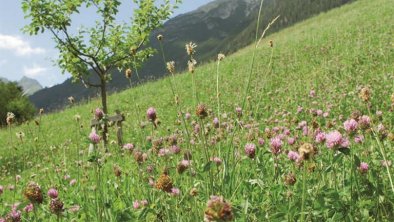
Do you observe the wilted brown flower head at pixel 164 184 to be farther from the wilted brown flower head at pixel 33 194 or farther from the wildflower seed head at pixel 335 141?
the wildflower seed head at pixel 335 141

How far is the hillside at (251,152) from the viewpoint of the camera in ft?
9.58

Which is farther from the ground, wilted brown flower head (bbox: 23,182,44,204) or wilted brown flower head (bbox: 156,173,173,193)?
wilted brown flower head (bbox: 23,182,44,204)

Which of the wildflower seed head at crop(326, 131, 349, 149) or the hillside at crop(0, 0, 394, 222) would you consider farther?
the hillside at crop(0, 0, 394, 222)

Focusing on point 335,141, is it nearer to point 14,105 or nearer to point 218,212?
point 218,212

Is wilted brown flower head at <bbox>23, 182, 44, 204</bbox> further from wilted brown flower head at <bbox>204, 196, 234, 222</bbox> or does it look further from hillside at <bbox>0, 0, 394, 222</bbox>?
wilted brown flower head at <bbox>204, 196, 234, 222</bbox>

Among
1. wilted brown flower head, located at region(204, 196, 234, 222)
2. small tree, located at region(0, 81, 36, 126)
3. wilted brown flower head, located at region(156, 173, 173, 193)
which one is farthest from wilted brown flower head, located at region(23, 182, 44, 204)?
small tree, located at region(0, 81, 36, 126)

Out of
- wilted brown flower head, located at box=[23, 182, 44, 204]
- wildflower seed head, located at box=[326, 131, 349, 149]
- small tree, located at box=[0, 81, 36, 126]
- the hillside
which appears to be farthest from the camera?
small tree, located at box=[0, 81, 36, 126]

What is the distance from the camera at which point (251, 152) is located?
3271mm

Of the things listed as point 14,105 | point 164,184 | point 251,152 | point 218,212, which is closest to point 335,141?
point 251,152

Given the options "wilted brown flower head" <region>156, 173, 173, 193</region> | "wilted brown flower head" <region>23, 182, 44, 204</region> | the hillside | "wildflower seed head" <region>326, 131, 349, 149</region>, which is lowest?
the hillside

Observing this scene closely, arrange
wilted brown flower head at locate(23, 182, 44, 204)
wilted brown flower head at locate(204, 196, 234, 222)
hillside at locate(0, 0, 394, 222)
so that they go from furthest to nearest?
hillside at locate(0, 0, 394, 222) < wilted brown flower head at locate(23, 182, 44, 204) < wilted brown flower head at locate(204, 196, 234, 222)

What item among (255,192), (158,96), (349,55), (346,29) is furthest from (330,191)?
(346,29)

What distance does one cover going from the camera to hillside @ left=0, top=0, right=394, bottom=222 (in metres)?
2.92

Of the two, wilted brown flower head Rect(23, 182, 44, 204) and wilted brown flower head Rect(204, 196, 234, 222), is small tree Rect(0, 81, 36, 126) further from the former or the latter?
wilted brown flower head Rect(204, 196, 234, 222)
